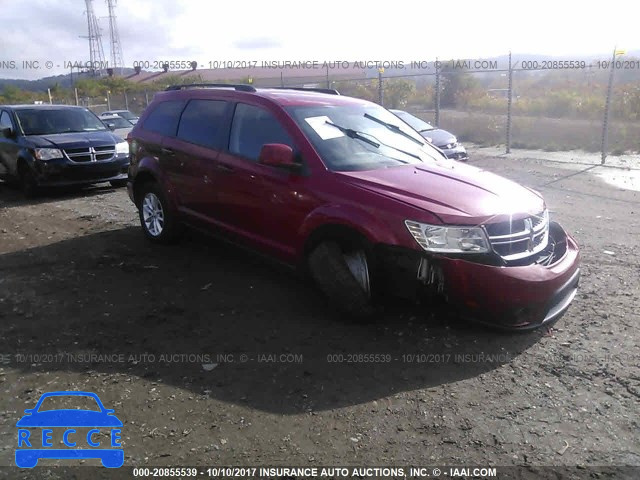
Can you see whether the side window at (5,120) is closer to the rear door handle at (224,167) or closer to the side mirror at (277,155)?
the rear door handle at (224,167)

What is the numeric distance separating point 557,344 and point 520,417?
42.1 inches

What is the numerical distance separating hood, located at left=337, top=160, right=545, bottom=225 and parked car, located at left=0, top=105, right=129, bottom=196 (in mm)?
7259

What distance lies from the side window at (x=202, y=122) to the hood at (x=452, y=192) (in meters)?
1.80

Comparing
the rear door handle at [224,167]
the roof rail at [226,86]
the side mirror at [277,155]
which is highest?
the roof rail at [226,86]

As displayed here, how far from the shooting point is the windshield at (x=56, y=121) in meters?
10.8

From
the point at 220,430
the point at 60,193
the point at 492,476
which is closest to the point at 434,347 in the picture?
the point at 492,476

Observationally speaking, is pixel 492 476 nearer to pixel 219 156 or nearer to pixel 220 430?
pixel 220 430

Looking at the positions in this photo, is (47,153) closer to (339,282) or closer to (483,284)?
(339,282)

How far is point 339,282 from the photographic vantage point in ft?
14.5

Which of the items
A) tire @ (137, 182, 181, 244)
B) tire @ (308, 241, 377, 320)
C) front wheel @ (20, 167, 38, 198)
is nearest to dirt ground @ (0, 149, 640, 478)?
tire @ (308, 241, 377, 320)

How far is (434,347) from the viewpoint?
13.6 ft

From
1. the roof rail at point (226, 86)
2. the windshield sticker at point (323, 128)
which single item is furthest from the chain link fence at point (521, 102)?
the windshield sticker at point (323, 128)

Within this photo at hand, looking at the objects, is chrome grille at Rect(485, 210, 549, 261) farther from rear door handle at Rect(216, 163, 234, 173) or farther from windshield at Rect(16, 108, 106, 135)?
windshield at Rect(16, 108, 106, 135)

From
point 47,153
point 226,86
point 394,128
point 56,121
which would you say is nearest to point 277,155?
point 394,128
